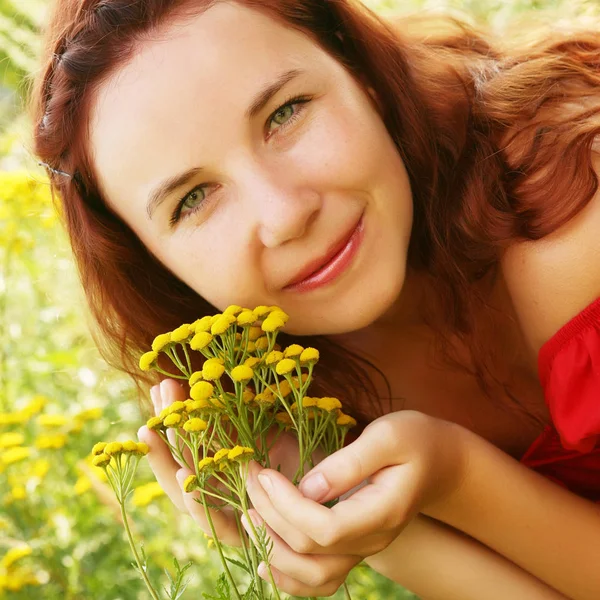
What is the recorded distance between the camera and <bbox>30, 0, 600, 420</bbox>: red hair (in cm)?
143

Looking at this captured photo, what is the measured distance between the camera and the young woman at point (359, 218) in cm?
131

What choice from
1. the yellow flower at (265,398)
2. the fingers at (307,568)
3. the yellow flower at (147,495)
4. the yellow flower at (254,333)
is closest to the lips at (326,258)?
the yellow flower at (254,333)

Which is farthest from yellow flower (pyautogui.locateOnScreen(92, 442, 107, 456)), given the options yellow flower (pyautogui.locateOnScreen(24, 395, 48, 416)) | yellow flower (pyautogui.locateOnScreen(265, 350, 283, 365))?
yellow flower (pyautogui.locateOnScreen(24, 395, 48, 416))

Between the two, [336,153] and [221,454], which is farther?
[336,153]

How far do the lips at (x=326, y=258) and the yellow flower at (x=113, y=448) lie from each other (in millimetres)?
442

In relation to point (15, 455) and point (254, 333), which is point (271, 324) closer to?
point (254, 333)

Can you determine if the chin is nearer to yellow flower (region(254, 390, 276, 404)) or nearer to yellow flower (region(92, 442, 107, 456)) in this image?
yellow flower (region(254, 390, 276, 404))

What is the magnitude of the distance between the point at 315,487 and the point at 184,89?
2.05 ft

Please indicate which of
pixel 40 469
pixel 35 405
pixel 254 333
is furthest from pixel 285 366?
pixel 35 405

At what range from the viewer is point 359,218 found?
1.41 m

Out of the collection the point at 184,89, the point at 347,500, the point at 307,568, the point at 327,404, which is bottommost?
the point at 307,568

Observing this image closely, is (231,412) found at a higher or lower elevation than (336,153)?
lower

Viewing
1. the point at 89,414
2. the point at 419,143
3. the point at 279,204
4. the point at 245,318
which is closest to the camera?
the point at 245,318

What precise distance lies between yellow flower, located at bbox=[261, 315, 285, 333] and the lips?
0.23 meters
